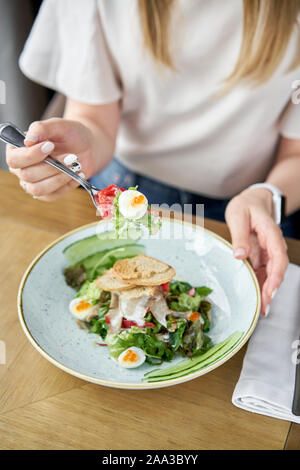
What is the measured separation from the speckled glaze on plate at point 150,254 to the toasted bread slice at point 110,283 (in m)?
0.11

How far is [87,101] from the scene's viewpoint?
151 centimetres

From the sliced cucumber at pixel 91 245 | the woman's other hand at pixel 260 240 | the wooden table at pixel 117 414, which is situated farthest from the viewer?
the sliced cucumber at pixel 91 245

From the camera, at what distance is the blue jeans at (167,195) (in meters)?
1.72

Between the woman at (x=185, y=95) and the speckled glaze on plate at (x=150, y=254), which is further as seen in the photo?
the woman at (x=185, y=95)

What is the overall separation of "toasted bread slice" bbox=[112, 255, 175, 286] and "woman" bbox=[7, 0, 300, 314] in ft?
0.71

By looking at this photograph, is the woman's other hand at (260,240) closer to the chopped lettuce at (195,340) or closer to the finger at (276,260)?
the finger at (276,260)

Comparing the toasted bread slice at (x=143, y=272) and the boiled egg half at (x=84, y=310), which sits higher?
the toasted bread slice at (x=143, y=272)

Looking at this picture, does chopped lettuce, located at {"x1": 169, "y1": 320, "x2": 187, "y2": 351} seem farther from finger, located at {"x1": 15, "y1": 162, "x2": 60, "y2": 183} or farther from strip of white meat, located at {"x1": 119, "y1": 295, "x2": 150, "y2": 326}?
finger, located at {"x1": 15, "y1": 162, "x2": 60, "y2": 183}

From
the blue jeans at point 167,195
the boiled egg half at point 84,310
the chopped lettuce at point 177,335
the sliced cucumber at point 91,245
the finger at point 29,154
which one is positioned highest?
the finger at point 29,154

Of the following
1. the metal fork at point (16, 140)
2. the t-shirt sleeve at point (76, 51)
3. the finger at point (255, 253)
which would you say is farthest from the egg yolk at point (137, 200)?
the t-shirt sleeve at point (76, 51)

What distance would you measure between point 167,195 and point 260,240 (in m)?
0.63

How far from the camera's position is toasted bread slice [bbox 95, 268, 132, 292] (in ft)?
3.33

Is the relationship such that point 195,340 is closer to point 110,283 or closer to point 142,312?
point 142,312
